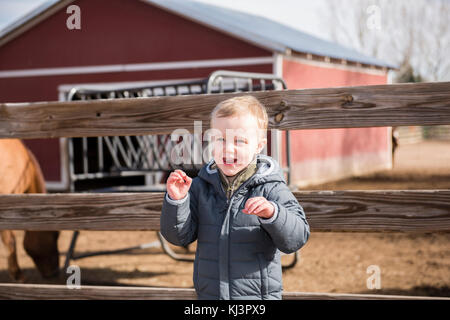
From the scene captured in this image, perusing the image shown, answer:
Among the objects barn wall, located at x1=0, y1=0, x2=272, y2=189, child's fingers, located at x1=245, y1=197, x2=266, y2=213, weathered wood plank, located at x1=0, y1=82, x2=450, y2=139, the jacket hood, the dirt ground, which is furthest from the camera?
barn wall, located at x1=0, y1=0, x2=272, y2=189

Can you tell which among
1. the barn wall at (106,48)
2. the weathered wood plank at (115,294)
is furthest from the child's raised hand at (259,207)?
the barn wall at (106,48)

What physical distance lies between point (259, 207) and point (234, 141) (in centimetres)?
28

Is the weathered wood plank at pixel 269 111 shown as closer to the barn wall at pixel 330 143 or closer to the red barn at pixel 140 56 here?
the red barn at pixel 140 56

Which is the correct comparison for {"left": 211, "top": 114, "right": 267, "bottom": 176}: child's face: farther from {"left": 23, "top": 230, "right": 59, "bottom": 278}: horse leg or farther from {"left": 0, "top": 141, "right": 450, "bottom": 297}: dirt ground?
{"left": 23, "top": 230, "right": 59, "bottom": 278}: horse leg

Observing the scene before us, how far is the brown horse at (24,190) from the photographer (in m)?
4.10

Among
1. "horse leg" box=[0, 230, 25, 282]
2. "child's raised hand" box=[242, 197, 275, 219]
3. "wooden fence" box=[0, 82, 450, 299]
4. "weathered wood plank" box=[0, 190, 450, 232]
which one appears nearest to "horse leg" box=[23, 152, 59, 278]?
"horse leg" box=[0, 230, 25, 282]

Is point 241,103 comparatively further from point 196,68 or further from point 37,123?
point 196,68

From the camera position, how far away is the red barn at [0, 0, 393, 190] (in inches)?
442

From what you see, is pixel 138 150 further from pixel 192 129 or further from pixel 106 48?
pixel 106 48

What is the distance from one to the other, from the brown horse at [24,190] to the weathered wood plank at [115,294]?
123cm

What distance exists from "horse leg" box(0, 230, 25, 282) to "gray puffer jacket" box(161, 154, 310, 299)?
108 inches

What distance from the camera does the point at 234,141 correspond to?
1769 mm

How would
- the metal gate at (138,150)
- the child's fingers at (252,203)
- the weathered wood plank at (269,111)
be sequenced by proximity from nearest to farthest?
the child's fingers at (252,203), the weathered wood plank at (269,111), the metal gate at (138,150)
